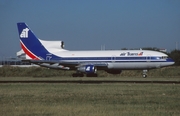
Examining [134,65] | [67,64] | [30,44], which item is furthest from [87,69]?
[30,44]

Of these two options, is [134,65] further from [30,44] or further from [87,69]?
[30,44]

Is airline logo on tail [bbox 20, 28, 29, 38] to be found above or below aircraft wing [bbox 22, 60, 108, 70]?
above

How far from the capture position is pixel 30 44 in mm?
72812

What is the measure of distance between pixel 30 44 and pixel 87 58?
11.7 m

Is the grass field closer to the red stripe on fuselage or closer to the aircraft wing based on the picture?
the aircraft wing

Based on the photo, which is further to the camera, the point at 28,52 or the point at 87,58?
the point at 28,52

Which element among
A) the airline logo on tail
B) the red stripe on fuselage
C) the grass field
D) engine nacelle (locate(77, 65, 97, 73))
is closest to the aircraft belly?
engine nacelle (locate(77, 65, 97, 73))

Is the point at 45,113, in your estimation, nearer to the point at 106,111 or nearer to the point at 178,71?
the point at 106,111

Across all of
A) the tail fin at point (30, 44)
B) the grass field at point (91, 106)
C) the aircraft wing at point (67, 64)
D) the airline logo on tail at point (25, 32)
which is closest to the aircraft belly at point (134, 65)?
the aircraft wing at point (67, 64)

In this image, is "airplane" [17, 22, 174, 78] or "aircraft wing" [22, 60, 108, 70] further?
"aircraft wing" [22, 60, 108, 70]

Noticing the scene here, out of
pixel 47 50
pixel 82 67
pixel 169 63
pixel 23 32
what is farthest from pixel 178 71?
pixel 23 32

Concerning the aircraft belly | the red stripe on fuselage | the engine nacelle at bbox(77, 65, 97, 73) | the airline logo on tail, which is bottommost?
the engine nacelle at bbox(77, 65, 97, 73)

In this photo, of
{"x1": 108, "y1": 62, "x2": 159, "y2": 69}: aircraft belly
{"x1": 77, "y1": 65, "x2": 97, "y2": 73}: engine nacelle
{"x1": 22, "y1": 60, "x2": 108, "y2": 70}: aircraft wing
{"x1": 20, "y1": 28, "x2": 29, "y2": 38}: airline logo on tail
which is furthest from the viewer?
{"x1": 20, "y1": 28, "x2": 29, "y2": 38}: airline logo on tail

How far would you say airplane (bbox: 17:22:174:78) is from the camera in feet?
206
